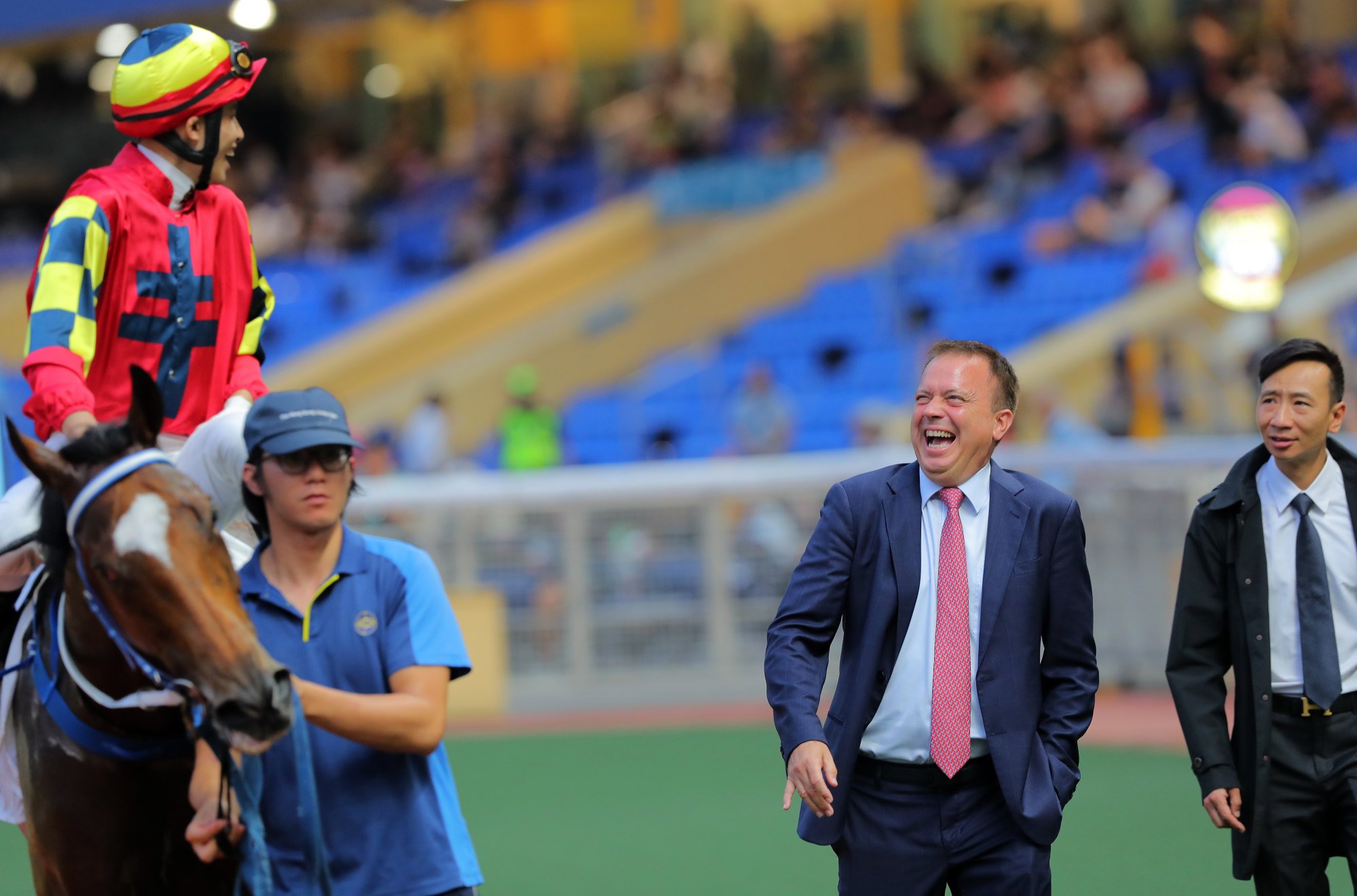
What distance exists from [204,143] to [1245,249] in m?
10.6

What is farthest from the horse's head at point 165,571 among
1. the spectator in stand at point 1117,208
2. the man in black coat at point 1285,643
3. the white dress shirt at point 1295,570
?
the spectator in stand at point 1117,208

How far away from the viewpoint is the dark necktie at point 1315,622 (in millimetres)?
4152

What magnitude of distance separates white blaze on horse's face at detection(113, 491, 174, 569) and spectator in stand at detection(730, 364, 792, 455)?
35.9ft

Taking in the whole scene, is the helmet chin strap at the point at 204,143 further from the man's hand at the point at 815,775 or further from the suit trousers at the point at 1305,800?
the suit trousers at the point at 1305,800

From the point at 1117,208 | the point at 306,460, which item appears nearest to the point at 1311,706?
the point at 306,460

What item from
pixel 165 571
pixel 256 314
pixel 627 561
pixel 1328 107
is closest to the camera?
pixel 165 571

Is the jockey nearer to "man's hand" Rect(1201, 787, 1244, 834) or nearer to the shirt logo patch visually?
the shirt logo patch

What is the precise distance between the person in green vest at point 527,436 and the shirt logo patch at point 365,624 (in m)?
10.1

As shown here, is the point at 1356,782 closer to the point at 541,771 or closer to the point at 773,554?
the point at 541,771

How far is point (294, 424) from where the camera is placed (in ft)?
10.7

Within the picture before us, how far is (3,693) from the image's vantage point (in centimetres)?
383

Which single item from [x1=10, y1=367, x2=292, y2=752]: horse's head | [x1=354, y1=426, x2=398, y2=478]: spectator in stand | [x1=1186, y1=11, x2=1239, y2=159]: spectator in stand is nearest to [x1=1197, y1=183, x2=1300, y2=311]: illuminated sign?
[x1=1186, y1=11, x2=1239, y2=159]: spectator in stand

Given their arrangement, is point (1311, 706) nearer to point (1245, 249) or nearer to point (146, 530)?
point (146, 530)

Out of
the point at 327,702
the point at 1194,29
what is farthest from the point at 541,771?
the point at 1194,29
